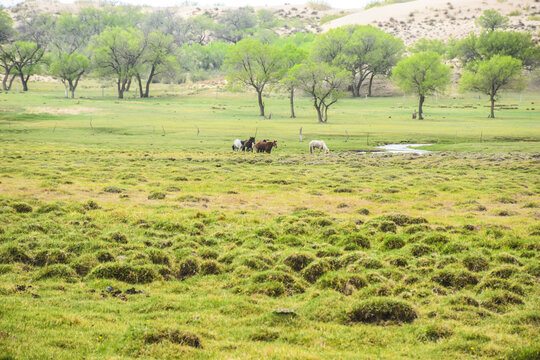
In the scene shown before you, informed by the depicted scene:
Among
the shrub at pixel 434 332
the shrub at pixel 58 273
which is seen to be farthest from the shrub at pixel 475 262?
the shrub at pixel 58 273

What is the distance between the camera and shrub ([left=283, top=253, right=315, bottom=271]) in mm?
13305

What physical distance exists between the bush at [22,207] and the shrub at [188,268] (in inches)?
319

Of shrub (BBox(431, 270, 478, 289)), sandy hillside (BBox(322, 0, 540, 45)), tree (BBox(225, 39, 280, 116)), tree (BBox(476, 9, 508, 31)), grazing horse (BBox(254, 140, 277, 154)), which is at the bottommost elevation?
shrub (BBox(431, 270, 478, 289))

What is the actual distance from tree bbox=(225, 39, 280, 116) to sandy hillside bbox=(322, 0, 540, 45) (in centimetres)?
9132

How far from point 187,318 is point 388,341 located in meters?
4.06

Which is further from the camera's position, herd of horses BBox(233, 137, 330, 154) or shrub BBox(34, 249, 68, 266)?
herd of horses BBox(233, 137, 330, 154)

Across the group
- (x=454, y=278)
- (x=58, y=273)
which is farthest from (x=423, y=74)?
(x=58, y=273)

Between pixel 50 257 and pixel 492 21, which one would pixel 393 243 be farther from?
pixel 492 21

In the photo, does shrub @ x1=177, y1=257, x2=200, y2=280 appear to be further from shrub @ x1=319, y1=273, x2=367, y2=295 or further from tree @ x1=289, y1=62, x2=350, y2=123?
tree @ x1=289, y1=62, x2=350, y2=123

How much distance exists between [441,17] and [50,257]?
19618 cm

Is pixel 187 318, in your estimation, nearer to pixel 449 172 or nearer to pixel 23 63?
pixel 449 172

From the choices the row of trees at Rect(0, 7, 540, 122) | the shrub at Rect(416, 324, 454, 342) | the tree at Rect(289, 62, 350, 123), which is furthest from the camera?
the row of trees at Rect(0, 7, 540, 122)

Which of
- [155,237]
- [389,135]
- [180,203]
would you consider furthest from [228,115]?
[155,237]

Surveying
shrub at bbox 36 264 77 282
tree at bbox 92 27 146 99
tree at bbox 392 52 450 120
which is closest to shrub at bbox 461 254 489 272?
shrub at bbox 36 264 77 282
